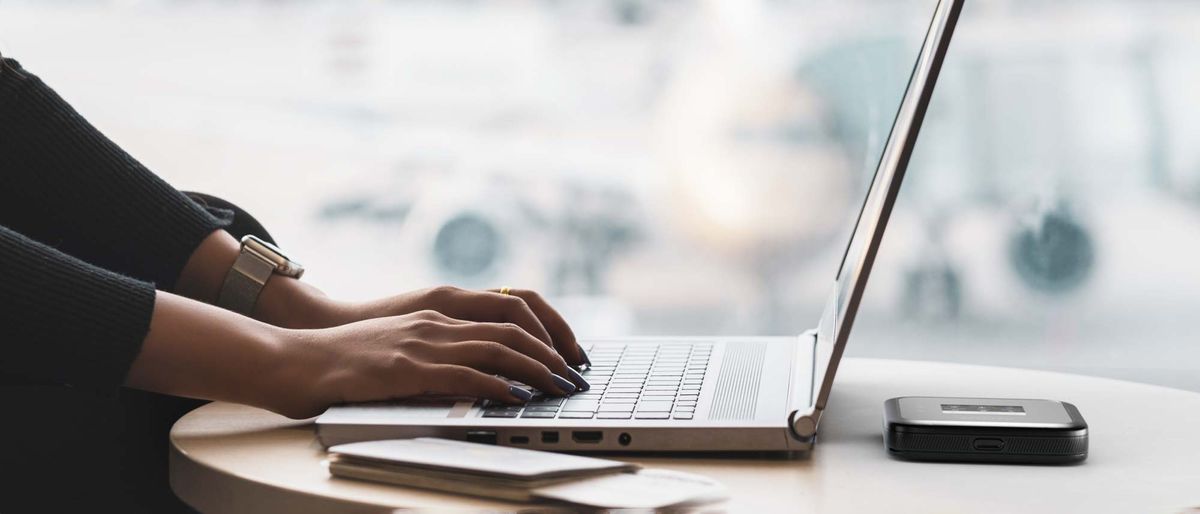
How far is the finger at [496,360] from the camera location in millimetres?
761

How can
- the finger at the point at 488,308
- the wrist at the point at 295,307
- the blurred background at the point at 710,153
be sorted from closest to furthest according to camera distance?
the finger at the point at 488,308 → the wrist at the point at 295,307 → the blurred background at the point at 710,153

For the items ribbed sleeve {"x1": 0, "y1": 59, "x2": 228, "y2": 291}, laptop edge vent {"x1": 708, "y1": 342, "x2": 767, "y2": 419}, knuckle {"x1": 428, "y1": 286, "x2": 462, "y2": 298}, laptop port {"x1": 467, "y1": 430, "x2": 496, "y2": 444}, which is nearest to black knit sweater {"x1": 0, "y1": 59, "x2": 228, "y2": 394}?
ribbed sleeve {"x1": 0, "y1": 59, "x2": 228, "y2": 291}

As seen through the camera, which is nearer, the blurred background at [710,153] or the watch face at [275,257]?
the watch face at [275,257]

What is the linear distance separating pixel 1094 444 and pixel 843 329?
23cm

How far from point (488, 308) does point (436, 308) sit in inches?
2.0

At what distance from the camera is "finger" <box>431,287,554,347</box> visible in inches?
34.2

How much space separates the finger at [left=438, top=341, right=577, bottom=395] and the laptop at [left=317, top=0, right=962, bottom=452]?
2 cm

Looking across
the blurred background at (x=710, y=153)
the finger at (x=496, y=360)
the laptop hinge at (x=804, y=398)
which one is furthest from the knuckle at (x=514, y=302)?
the blurred background at (x=710, y=153)

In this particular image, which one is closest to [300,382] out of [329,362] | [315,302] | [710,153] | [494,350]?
[329,362]

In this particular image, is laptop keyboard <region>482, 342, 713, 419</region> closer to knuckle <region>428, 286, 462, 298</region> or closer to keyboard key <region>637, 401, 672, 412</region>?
keyboard key <region>637, 401, 672, 412</region>

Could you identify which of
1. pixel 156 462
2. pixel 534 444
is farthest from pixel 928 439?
pixel 156 462

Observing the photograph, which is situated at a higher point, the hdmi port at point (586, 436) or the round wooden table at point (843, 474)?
the hdmi port at point (586, 436)

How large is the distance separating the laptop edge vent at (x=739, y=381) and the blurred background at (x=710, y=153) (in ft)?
6.53

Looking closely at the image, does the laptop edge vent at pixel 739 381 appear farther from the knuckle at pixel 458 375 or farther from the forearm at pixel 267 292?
the forearm at pixel 267 292
